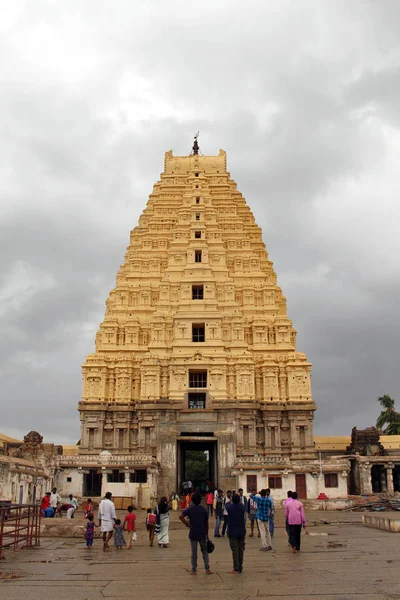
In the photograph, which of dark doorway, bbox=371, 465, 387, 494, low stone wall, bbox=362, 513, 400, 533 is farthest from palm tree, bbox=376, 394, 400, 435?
low stone wall, bbox=362, 513, 400, 533

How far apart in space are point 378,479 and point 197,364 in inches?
661

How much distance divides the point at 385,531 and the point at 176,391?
2624cm

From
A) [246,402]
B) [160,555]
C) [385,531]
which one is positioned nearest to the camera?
[160,555]

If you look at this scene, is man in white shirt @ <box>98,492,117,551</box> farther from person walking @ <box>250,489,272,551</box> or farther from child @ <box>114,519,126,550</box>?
person walking @ <box>250,489,272,551</box>

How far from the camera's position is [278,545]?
18.4m

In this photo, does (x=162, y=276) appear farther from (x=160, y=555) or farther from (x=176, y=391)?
(x=160, y=555)

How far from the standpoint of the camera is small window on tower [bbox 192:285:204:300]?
2079 inches

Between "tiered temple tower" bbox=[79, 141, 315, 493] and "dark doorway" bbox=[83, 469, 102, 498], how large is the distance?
335cm

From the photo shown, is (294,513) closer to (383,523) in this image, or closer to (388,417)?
(383,523)

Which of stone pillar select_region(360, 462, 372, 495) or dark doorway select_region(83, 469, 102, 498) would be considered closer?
dark doorway select_region(83, 469, 102, 498)

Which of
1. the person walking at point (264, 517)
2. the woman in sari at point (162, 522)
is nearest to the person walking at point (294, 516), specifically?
the person walking at point (264, 517)

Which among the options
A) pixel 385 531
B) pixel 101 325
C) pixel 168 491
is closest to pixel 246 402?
pixel 168 491

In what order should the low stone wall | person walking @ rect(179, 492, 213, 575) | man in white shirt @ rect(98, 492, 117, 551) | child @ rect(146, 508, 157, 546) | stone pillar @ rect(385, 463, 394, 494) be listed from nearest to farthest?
person walking @ rect(179, 492, 213, 575)
man in white shirt @ rect(98, 492, 117, 551)
child @ rect(146, 508, 157, 546)
the low stone wall
stone pillar @ rect(385, 463, 394, 494)

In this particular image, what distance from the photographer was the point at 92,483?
40.8m
